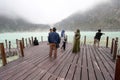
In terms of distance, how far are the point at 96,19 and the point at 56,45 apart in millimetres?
172115

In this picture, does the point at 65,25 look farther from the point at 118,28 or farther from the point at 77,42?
the point at 77,42

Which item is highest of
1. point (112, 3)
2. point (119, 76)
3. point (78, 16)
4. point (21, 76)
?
point (112, 3)

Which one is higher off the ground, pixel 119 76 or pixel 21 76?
pixel 119 76

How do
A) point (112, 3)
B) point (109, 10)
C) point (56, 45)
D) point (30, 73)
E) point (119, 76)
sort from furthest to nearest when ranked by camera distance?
1. point (112, 3)
2. point (109, 10)
3. point (56, 45)
4. point (30, 73)
5. point (119, 76)

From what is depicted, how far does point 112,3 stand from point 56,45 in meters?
200

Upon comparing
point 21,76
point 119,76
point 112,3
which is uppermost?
point 112,3

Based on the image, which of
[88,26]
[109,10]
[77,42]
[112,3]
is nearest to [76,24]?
[88,26]

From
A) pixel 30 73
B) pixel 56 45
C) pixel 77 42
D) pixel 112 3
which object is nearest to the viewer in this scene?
pixel 30 73

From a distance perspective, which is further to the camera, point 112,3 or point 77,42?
point 112,3

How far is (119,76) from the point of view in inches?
153

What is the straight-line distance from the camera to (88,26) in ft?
567

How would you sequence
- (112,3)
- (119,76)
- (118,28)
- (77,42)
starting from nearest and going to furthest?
1. (119,76)
2. (77,42)
3. (118,28)
4. (112,3)

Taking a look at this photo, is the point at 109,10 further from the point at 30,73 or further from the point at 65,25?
the point at 30,73

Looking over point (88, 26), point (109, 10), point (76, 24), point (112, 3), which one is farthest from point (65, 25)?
point (112, 3)
